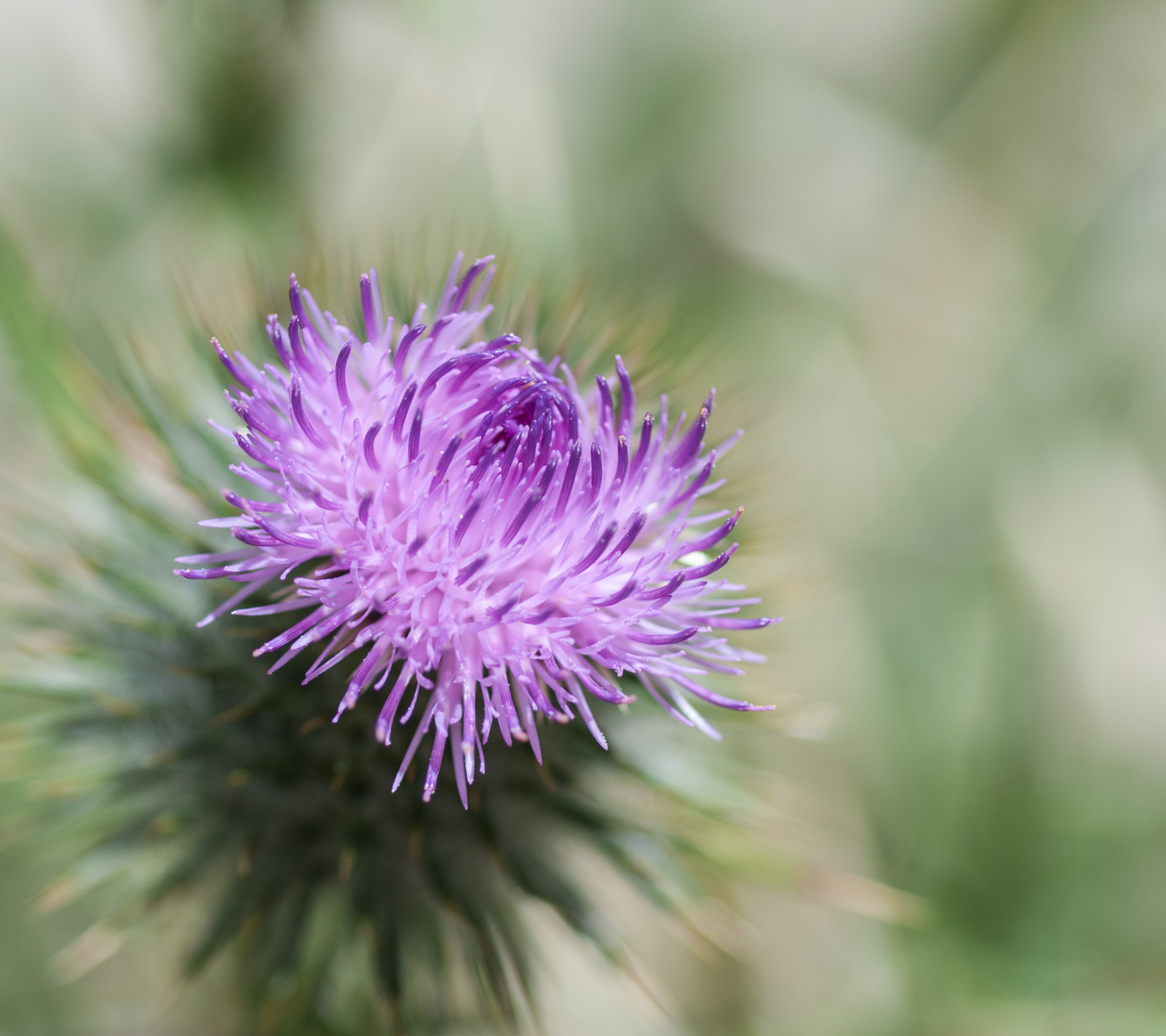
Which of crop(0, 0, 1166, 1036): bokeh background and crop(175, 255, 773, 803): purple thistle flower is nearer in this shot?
crop(175, 255, 773, 803): purple thistle flower

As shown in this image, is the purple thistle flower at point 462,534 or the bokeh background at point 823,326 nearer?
the purple thistle flower at point 462,534

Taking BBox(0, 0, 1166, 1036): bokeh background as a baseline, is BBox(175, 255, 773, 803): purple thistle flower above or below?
below

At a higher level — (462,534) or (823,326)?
(823,326)

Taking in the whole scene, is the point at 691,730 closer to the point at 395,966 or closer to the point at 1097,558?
the point at 395,966

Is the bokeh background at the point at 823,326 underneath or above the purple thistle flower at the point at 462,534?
above

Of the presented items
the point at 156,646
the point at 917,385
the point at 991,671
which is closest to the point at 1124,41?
the point at 917,385
